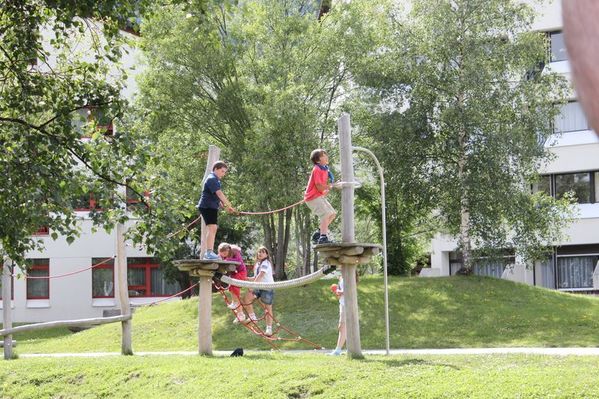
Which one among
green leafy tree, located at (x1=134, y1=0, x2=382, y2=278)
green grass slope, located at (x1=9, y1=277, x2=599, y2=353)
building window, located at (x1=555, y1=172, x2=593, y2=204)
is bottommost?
green grass slope, located at (x1=9, y1=277, x2=599, y2=353)

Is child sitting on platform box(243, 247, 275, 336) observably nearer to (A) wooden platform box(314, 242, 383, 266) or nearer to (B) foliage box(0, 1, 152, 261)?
(A) wooden platform box(314, 242, 383, 266)

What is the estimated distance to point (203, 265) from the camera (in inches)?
617

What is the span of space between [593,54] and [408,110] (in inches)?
1174

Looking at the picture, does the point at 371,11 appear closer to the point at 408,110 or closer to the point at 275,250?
the point at 408,110

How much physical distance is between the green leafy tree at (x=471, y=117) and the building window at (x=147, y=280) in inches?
816

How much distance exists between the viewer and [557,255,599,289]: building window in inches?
1693

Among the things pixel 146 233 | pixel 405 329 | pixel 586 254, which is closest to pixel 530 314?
pixel 405 329

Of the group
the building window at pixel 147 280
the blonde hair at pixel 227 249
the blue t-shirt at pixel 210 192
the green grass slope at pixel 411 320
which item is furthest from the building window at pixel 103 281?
the blue t-shirt at pixel 210 192

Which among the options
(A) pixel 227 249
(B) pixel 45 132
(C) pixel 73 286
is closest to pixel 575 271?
(C) pixel 73 286

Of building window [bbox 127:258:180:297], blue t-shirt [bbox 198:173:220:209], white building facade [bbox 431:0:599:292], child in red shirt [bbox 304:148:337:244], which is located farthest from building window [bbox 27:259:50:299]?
child in red shirt [bbox 304:148:337:244]

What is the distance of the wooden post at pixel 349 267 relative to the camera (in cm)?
1367

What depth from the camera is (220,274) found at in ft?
53.5

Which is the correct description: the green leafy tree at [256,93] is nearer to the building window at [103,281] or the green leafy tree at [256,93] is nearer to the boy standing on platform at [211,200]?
the boy standing on platform at [211,200]

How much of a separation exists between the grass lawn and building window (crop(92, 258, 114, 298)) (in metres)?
30.8
